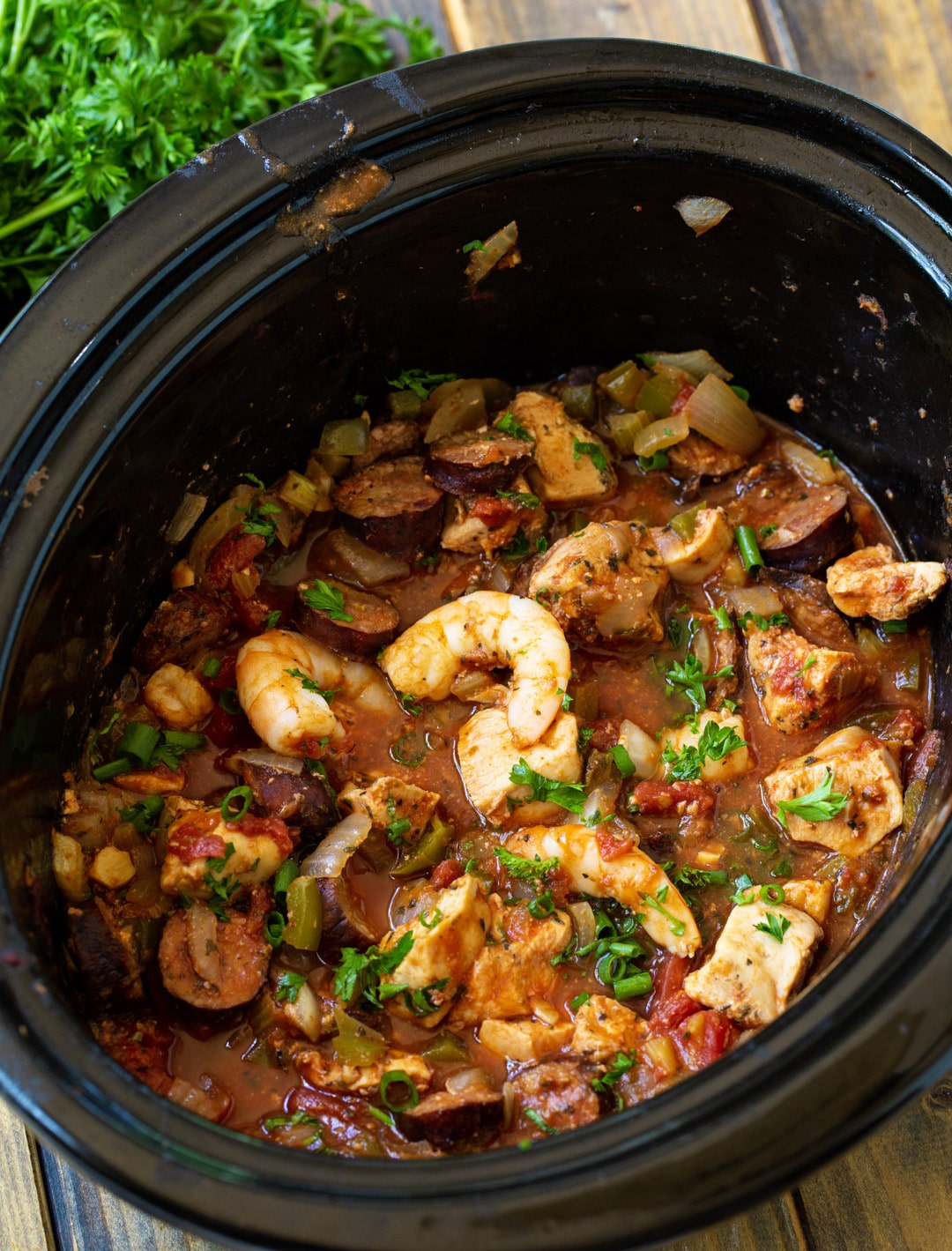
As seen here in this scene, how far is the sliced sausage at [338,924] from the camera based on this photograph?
7.37ft

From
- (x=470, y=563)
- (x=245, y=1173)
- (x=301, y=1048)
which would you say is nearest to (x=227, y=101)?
(x=470, y=563)

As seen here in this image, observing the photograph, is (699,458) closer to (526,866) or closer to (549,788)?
(549,788)

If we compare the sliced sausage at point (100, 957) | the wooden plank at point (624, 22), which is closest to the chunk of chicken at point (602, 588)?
the sliced sausage at point (100, 957)

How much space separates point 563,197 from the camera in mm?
2451

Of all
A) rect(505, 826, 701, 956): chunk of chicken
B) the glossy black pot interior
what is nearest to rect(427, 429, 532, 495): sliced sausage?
the glossy black pot interior

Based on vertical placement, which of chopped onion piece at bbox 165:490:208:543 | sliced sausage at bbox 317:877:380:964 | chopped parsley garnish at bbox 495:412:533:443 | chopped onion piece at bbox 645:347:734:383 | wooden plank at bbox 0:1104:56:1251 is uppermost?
chopped onion piece at bbox 165:490:208:543

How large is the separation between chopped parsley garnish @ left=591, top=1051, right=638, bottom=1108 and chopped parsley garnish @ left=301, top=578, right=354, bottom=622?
104 centimetres

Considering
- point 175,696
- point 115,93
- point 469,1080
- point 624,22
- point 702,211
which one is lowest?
point 469,1080

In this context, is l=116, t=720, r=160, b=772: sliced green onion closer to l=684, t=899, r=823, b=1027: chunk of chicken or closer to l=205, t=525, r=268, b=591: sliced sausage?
l=205, t=525, r=268, b=591: sliced sausage

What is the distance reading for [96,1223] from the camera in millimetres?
2264

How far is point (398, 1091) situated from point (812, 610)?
134 cm

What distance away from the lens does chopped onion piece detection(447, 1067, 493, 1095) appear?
213 cm

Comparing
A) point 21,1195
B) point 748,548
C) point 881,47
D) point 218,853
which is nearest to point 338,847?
point 218,853

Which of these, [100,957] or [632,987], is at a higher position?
[100,957]
